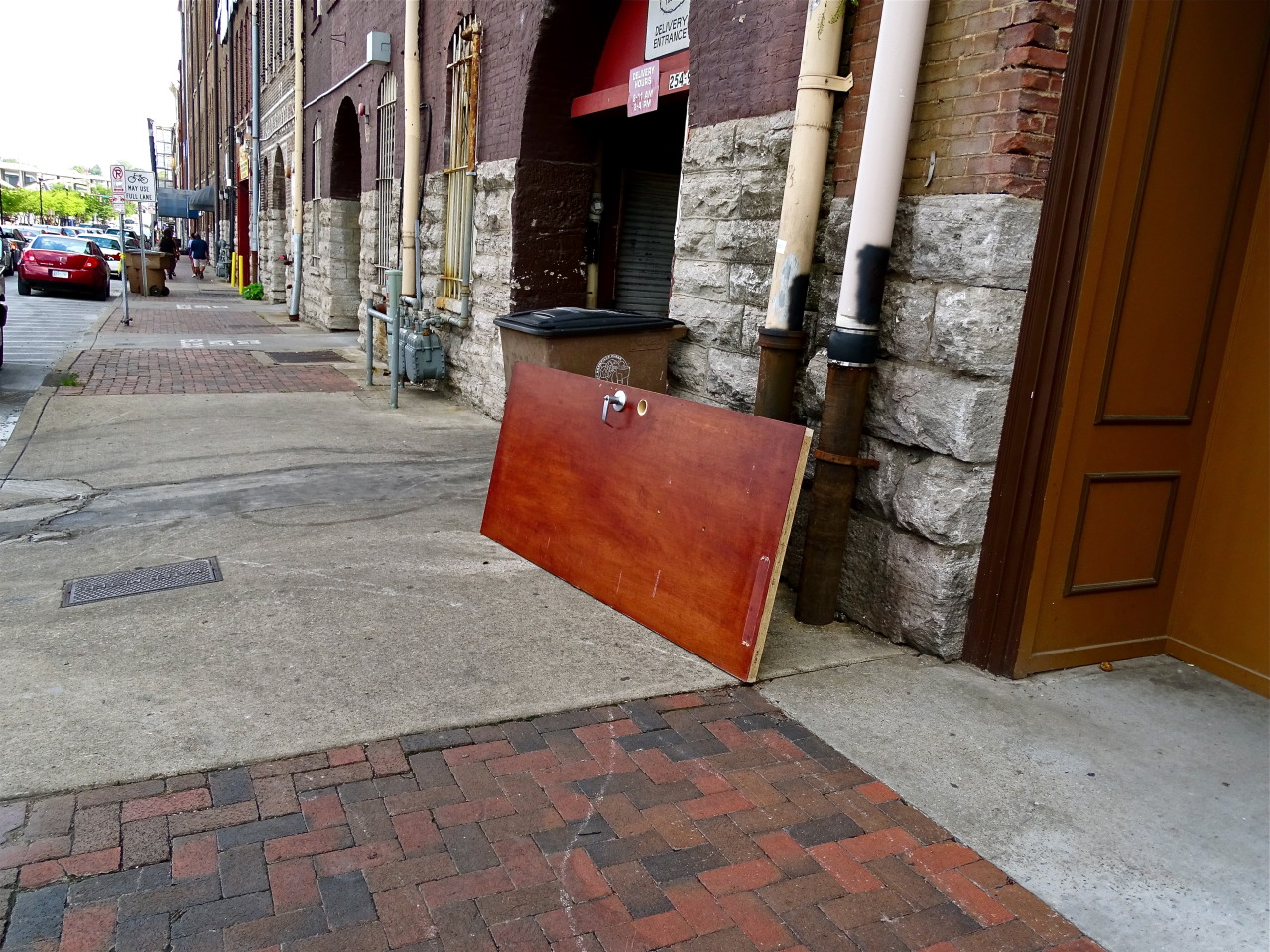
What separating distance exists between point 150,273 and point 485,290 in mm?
20096

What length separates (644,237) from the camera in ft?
28.3

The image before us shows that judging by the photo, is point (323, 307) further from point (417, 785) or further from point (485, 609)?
point (417, 785)

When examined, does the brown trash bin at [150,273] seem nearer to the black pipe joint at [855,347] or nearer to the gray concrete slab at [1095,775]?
the black pipe joint at [855,347]

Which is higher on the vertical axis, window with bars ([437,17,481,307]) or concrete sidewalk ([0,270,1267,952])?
window with bars ([437,17,481,307])

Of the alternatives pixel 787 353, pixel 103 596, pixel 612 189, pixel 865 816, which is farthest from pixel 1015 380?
pixel 612 189

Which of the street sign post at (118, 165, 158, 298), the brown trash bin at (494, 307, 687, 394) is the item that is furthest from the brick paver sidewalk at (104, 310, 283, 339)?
the brown trash bin at (494, 307, 687, 394)

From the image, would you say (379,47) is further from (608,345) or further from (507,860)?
(507,860)

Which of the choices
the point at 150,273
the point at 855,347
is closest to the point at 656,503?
the point at 855,347

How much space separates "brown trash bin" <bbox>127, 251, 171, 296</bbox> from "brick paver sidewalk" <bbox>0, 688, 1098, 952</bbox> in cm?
2539

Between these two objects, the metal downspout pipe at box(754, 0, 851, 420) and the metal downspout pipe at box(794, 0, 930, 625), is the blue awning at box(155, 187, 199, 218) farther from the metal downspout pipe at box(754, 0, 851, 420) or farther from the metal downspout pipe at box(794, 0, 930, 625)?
the metal downspout pipe at box(794, 0, 930, 625)

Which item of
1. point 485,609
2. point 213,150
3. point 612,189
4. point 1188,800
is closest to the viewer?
point 1188,800

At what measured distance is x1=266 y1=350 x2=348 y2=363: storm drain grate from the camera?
1284 centimetres

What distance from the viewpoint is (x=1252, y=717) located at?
3.72 metres

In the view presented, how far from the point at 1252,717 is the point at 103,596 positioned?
4803mm
